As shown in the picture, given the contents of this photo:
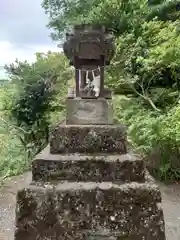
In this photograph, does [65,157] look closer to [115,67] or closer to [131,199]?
[131,199]

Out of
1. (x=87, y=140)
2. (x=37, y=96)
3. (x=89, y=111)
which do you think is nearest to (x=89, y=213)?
(x=87, y=140)

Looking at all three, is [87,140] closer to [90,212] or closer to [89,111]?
[89,111]

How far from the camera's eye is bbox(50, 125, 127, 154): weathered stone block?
435 centimetres

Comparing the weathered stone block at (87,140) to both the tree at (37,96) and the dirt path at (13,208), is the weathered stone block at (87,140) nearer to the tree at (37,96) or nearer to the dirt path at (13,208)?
the dirt path at (13,208)

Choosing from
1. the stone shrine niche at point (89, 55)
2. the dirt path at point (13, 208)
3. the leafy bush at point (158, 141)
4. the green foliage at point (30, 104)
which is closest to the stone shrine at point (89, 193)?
the stone shrine niche at point (89, 55)

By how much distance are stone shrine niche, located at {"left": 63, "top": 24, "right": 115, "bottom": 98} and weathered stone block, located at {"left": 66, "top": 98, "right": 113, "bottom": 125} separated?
0.31ft

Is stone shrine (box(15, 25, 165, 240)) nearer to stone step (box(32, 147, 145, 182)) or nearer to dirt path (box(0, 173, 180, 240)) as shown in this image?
stone step (box(32, 147, 145, 182))

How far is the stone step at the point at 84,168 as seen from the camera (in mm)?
4137

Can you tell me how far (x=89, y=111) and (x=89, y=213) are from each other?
1.26 m

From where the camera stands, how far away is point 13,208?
8430 mm

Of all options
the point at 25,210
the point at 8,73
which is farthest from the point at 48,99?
the point at 25,210

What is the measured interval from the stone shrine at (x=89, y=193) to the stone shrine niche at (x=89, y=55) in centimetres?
54

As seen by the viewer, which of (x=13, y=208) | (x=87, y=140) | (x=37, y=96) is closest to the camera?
(x=87, y=140)

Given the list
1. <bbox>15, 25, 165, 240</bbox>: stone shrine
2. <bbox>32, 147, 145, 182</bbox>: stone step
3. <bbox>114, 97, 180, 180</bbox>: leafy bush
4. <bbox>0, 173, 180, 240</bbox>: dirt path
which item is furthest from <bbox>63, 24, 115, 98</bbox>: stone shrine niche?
<bbox>114, 97, 180, 180</bbox>: leafy bush
